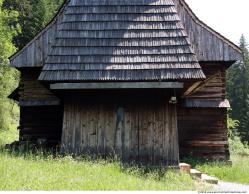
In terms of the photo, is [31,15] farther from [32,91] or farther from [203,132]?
[203,132]

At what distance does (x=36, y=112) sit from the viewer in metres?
18.0

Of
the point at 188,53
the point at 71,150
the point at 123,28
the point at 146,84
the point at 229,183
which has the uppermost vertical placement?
the point at 123,28

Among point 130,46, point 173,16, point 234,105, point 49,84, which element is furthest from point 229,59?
point 234,105

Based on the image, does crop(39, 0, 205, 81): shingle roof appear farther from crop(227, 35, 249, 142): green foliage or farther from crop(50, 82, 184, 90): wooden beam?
crop(227, 35, 249, 142): green foliage

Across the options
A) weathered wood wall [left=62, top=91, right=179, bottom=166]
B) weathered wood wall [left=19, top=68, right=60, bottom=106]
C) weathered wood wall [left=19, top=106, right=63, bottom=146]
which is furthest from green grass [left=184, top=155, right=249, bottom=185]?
weathered wood wall [left=19, top=68, right=60, bottom=106]

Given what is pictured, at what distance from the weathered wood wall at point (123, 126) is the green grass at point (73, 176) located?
960 mm

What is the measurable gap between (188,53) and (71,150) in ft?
14.3

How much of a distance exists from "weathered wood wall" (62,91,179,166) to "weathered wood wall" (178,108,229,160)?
4751mm

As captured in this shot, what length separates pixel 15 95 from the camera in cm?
1975

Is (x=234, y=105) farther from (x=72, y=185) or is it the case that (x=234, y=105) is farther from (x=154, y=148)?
(x=72, y=185)

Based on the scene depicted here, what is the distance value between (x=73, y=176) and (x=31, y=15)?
3986 cm

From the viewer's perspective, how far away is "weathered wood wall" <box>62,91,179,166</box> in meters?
12.5

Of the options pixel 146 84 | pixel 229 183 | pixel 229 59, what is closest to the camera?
pixel 146 84

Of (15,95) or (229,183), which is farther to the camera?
(15,95)
